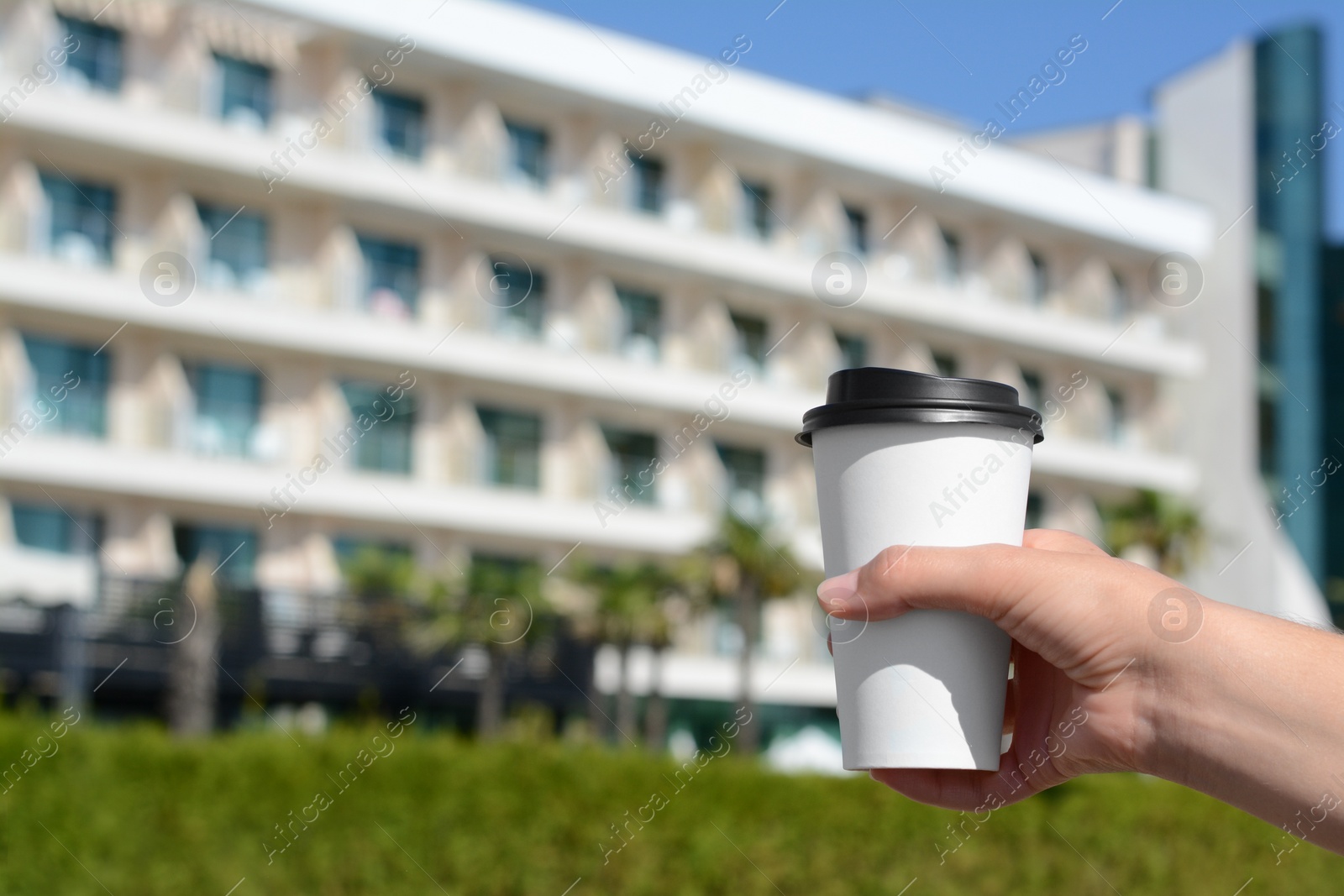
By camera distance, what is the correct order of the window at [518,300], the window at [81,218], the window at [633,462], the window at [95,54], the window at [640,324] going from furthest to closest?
the window at [640,324] < the window at [633,462] < the window at [518,300] < the window at [95,54] < the window at [81,218]

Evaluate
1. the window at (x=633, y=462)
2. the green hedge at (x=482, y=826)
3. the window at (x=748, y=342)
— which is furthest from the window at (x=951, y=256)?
the green hedge at (x=482, y=826)

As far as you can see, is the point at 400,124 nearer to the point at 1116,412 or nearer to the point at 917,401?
the point at 1116,412

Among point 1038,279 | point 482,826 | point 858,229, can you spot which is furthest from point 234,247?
point 1038,279

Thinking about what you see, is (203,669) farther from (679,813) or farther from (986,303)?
(986,303)

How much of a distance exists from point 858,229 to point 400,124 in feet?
42.0

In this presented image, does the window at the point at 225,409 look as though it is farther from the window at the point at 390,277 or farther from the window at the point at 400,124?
the window at the point at 400,124

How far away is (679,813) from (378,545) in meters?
17.6

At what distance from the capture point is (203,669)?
2472 cm

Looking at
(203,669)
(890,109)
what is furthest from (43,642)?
(890,109)

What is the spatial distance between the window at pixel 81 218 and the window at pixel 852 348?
17.9 meters

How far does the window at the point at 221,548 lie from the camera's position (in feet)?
95.6

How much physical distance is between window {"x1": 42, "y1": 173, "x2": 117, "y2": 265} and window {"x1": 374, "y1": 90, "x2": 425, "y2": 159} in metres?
6.06

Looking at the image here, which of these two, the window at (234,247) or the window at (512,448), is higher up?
the window at (234,247)

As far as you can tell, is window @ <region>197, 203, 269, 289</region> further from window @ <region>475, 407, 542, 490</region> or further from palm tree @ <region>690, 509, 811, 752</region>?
palm tree @ <region>690, 509, 811, 752</region>
